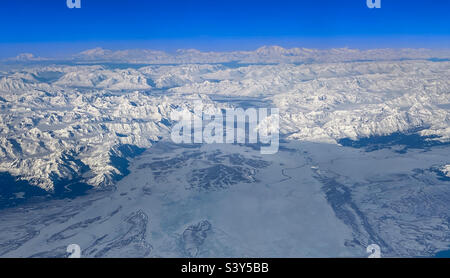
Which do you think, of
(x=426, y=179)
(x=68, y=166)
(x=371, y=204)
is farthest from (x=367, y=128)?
(x=68, y=166)

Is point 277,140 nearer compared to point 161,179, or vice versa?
point 161,179

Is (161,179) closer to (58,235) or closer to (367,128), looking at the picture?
(58,235)

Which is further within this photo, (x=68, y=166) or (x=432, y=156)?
(x=432, y=156)

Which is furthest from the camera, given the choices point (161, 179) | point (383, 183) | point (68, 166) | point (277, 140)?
point (277, 140)
